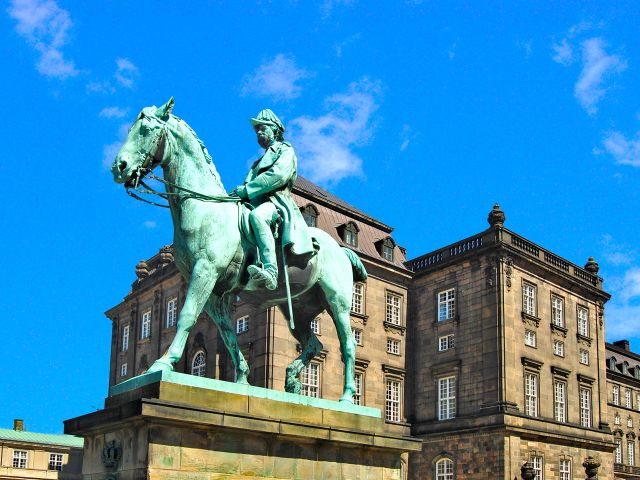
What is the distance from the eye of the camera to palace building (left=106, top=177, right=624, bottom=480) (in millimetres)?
43969

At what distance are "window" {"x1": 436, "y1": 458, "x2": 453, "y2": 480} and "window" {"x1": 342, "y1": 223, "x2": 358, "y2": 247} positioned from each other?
13.3 meters

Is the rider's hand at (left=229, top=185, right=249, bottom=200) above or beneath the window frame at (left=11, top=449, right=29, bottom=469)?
above

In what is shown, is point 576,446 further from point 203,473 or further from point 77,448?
point 203,473

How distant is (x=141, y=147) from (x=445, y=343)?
4086cm

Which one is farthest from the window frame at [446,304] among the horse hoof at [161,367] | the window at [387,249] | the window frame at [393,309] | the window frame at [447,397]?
the horse hoof at [161,367]

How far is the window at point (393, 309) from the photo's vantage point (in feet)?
163

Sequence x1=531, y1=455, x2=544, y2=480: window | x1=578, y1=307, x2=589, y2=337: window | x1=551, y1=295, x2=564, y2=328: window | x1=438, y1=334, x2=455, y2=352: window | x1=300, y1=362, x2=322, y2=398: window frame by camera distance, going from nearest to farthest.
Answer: x1=300, y1=362, x2=322, y2=398: window frame → x1=531, y1=455, x2=544, y2=480: window → x1=438, y1=334, x2=455, y2=352: window → x1=551, y1=295, x2=564, y2=328: window → x1=578, y1=307, x2=589, y2=337: window

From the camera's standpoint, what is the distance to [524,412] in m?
45.2

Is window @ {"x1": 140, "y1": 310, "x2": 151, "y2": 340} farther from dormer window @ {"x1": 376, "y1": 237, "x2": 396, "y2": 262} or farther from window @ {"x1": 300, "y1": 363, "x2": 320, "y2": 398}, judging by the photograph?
dormer window @ {"x1": 376, "y1": 237, "x2": 396, "y2": 262}

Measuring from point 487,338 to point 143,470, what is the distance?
130 feet

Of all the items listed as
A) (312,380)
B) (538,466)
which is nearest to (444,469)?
(538,466)

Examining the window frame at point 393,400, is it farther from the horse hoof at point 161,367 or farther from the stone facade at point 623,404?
the horse hoof at point 161,367

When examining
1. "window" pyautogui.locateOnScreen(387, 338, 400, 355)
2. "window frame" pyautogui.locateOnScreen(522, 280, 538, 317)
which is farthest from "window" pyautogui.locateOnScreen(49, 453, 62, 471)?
"window frame" pyautogui.locateOnScreen(522, 280, 538, 317)

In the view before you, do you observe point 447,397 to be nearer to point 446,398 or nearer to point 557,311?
point 446,398
